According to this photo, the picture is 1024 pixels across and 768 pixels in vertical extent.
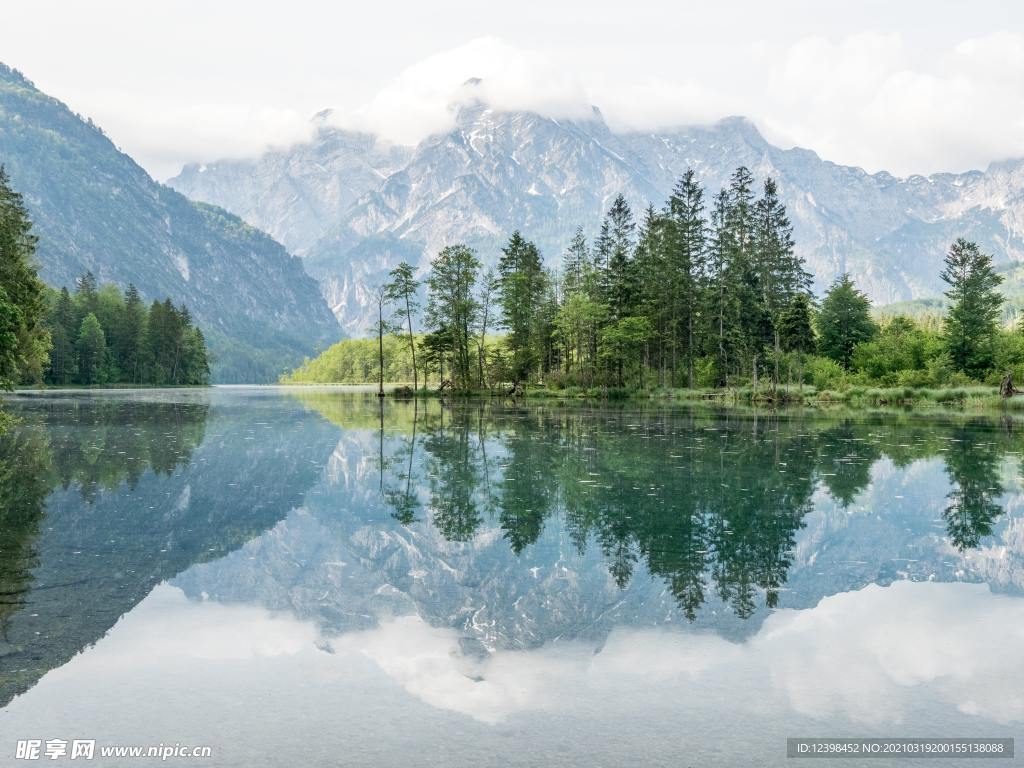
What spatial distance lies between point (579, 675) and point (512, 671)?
73 cm

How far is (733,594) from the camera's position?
11469 millimetres

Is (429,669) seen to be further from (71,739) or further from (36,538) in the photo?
(36,538)

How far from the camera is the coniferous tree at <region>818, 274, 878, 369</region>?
9019 centimetres

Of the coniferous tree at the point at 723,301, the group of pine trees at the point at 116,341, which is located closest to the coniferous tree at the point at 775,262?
the coniferous tree at the point at 723,301

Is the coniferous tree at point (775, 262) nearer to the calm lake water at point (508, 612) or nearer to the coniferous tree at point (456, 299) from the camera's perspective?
the coniferous tree at point (456, 299)

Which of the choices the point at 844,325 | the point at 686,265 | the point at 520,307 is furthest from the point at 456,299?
the point at 844,325

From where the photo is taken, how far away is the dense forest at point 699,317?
79.2 m

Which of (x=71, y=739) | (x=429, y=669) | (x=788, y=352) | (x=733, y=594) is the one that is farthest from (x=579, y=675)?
(x=788, y=352)

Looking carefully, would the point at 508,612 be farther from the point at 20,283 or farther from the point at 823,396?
the point at 823,396

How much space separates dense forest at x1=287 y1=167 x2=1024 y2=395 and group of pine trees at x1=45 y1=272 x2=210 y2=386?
242ft

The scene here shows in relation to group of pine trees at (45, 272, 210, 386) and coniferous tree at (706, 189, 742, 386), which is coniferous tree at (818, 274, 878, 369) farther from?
group of pine trees at (45, 272, 210, 386)

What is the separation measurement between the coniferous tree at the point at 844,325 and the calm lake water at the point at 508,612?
71.2 m

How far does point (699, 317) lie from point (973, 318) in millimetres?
26382

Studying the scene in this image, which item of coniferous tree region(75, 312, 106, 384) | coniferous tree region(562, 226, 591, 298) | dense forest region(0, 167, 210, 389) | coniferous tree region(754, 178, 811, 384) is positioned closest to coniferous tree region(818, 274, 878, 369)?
coniferous tree region(754, 178, 811, 384)
